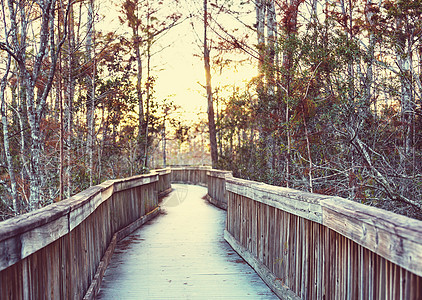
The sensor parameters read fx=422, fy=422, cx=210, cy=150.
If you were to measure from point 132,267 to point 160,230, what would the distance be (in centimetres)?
295

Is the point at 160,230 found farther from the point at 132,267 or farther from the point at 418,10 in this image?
the point at 418,10

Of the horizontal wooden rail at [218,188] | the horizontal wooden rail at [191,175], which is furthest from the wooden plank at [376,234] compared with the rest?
the horizontal wooden rail at [191,175]

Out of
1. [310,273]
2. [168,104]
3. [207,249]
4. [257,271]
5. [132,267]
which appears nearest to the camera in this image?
[310,273]

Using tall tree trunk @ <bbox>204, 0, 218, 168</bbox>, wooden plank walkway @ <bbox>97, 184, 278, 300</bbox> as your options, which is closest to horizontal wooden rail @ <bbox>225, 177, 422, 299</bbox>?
wooden plank walkway @ <bbox>97, 184, 278, 300</bbox>

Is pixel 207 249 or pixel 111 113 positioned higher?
pixel 111 113

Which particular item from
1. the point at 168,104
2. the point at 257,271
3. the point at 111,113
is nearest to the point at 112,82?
the point at 111,113

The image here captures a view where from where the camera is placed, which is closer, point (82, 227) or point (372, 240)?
point (372, 240)

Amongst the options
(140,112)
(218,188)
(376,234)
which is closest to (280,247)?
(376,234)

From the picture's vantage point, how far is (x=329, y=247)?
3.03m

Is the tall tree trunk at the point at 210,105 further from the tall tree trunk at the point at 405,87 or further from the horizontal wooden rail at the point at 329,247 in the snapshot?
the horizontal wooden rail at the point at 329,247

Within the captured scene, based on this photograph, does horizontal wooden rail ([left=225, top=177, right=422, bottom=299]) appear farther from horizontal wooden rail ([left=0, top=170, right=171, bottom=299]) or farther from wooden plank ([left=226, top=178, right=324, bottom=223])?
horizontal wooden rail ([left=0, top=170, right=171, bottom=299])

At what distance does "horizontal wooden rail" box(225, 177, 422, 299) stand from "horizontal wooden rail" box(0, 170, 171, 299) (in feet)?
5.75

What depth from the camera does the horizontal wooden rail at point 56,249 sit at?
196cm

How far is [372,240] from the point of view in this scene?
2.22m
